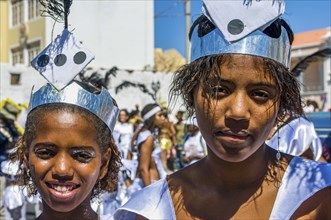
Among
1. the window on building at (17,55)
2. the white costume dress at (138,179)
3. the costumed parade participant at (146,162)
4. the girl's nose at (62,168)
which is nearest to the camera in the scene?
the girl's nose at (62,168)

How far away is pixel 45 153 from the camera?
2.09 meters

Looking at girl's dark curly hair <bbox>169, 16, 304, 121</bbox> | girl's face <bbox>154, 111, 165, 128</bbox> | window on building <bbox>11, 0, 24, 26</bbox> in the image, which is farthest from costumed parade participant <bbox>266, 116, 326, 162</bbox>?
window on building <bbox>11, 0, 24, 26</bbox>

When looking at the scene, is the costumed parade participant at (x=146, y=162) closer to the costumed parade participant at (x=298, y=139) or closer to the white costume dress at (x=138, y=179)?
the white costume dress at (x=138, y=179)

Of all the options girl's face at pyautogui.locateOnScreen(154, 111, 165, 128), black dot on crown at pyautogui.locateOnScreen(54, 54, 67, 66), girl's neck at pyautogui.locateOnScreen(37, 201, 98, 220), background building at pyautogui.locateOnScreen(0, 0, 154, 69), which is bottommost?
girl's neck at pyautogui.locateOnScreen(37, 201, 98, 220)

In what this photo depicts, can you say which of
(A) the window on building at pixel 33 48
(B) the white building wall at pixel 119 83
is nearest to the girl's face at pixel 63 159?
(B) the white building wall at pixel 119 83

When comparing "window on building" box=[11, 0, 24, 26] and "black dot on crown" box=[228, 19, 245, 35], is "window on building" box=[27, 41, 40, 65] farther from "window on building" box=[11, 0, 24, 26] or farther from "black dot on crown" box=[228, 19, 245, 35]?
"black dot on crown" box=[228, 19, 245, 35]

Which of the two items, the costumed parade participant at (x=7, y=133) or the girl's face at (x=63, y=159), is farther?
the costumed parade participant at (x=7, y=133)

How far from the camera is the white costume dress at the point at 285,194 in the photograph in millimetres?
1792

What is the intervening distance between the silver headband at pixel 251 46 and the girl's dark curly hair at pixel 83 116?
0.57 meters

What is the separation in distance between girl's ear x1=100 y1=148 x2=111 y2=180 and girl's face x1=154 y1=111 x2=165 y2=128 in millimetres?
4927

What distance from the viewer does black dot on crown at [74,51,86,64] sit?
2193mm

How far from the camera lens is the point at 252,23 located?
1.77 metres

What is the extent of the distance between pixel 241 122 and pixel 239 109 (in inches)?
1.6

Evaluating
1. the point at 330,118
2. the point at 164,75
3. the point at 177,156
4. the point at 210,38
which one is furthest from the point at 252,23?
the point at 164,75
